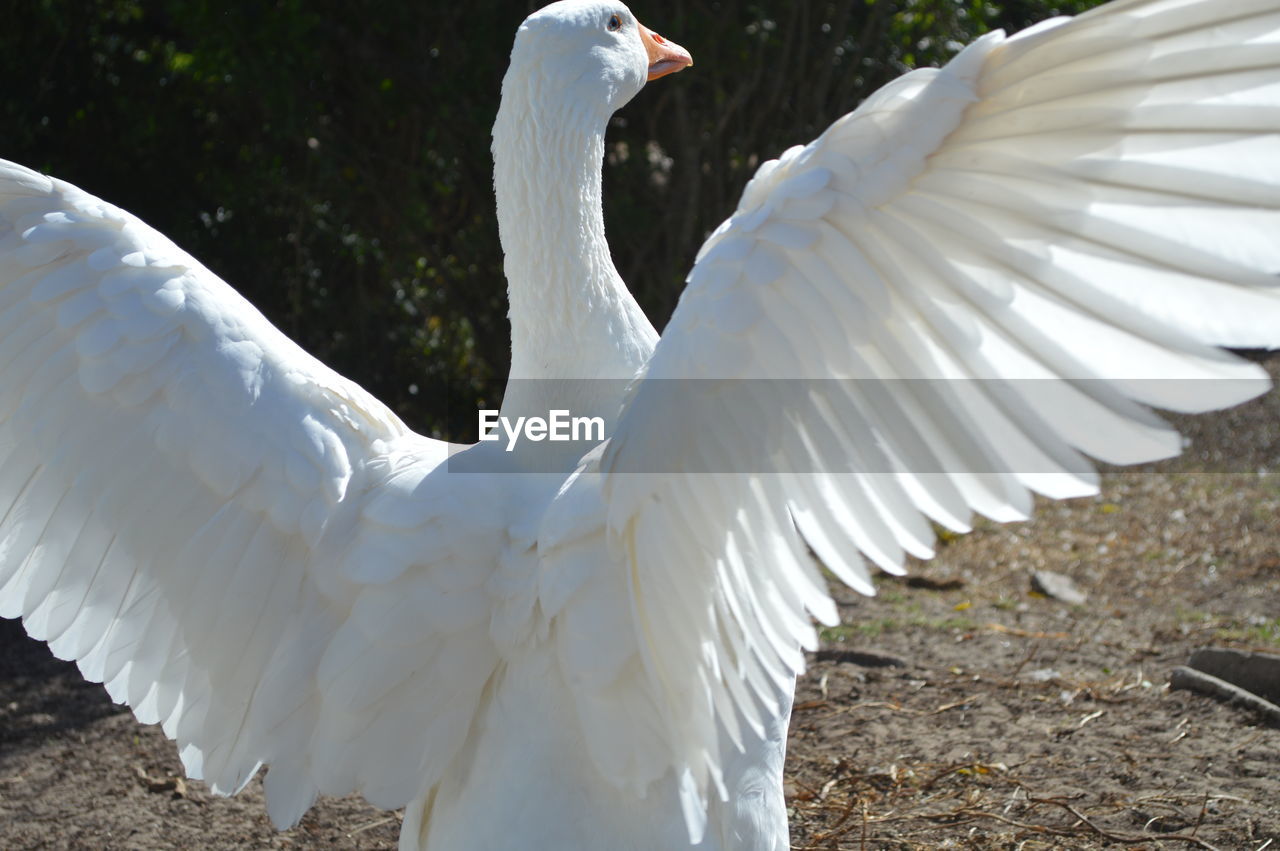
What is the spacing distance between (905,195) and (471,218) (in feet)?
19.1

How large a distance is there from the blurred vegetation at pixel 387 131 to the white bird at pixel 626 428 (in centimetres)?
333

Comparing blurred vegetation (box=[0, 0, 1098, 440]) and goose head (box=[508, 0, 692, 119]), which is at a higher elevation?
blurred vegetation (box=[0, 0, 1098, 440])

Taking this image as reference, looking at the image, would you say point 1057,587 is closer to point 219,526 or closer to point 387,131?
point 387,131

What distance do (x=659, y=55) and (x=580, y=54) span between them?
0.54m

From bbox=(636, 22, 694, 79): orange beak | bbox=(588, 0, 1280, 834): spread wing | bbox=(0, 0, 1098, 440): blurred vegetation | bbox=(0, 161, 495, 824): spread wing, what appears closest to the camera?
bbox=(588, 0, 1280, 834): spread wing

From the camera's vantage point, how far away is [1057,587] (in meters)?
6.14

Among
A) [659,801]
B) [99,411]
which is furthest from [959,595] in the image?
[99,411]

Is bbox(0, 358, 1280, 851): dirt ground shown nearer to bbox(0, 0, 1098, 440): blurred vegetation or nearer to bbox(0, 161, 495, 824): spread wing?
bbox(0, 161, 495, 824): spread wing

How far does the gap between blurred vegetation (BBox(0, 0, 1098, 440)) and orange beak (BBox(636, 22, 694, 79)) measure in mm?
2668

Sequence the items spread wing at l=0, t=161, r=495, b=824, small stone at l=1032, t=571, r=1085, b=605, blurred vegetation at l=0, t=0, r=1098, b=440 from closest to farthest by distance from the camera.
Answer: spread wing at l=0, t=161, r=495, b=824 → small stone at l=1032, t=571, r=1085, b=605 → blurred vegetation at l=0, t=0, r=1098, b=440

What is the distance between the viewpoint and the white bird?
5.87 feet

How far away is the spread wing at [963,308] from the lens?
5.69 ft

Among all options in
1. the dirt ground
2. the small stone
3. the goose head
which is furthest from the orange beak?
the small stone

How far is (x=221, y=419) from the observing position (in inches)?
105
